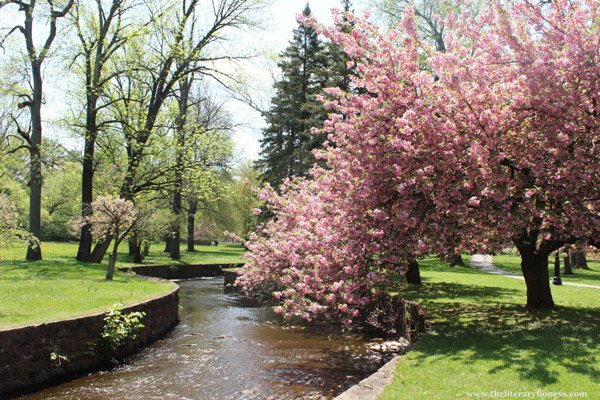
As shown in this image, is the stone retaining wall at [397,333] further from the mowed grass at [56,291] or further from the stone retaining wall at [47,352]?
the mowed grass at [56,291]

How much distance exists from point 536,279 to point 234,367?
7.64m

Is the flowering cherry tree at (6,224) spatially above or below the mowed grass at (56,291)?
above

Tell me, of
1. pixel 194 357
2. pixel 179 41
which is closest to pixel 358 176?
pixel 194 357

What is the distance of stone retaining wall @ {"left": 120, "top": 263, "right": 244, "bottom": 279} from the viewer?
1018 inches

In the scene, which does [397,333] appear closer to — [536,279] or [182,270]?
[536,279]

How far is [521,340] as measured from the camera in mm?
7859

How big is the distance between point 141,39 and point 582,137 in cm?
2240

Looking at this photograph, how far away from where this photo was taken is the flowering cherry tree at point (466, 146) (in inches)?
316

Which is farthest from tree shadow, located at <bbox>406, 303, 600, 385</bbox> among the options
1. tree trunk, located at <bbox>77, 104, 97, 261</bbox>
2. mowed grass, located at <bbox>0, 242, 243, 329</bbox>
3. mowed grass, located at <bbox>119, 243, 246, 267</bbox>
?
tree trunk, located at <bbox>77, 104, 97, 261</bbox>

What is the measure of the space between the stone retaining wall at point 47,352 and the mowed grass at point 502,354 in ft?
20.5

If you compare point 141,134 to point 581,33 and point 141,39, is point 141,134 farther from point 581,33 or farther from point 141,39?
point 581,33

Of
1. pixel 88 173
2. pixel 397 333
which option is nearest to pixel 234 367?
pixel 397 333

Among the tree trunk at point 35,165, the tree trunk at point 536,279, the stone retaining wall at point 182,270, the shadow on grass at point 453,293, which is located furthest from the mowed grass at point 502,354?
the tree trunk at point 35,165

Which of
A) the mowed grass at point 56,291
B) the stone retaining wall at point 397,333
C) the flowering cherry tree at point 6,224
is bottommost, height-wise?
the stone retaining wall at point 397,333
